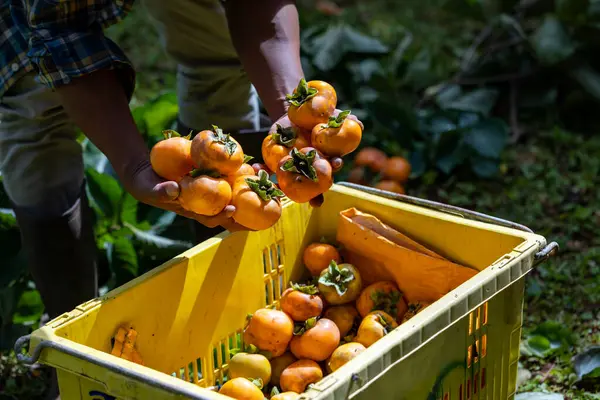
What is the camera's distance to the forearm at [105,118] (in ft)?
6.42

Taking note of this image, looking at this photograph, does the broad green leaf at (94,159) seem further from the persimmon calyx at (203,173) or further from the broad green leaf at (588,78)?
the broad green leaf at (588,78)

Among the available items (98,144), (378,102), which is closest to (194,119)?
(98,144)

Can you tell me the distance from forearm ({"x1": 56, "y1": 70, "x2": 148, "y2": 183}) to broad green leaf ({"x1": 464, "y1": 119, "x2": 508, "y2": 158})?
81.9 inches

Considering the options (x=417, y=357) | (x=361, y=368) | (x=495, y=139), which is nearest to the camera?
(x=361, y=368)

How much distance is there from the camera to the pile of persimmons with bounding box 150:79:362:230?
1.83 meters

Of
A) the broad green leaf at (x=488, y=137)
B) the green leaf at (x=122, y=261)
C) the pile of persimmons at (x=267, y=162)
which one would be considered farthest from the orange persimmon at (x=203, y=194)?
the broad green leaf at (x=488, y=137)

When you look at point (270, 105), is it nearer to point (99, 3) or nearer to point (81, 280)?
point (99, 3)

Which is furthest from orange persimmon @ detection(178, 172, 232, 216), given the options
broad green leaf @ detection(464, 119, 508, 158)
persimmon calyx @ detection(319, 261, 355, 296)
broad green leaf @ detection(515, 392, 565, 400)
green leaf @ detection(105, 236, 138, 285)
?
broad green leaf @ detection(464, 119, 508, 158)

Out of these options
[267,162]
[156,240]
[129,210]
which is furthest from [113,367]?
[129,210]

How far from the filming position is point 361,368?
1.62m

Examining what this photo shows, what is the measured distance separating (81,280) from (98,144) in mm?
610

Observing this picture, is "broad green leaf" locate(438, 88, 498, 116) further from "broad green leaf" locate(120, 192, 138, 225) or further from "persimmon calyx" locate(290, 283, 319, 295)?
"persimmon calyx" locate(290, 283, 319, 295)

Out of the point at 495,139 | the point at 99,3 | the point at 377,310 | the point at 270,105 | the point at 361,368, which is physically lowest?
the point at 495,139

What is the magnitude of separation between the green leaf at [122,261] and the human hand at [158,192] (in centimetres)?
86
